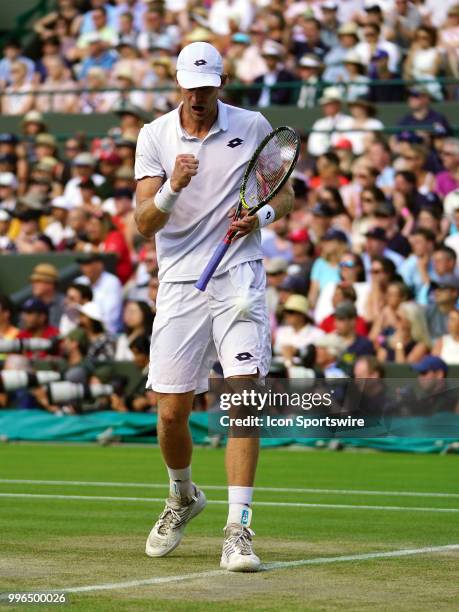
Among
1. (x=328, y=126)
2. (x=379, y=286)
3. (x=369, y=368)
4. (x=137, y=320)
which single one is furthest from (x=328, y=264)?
(x=328, y=126)

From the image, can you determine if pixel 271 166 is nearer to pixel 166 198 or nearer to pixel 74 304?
pixel 166 198

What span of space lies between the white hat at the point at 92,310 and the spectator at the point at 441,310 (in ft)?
13.5

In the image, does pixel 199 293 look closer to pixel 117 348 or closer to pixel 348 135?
pixel 117 348

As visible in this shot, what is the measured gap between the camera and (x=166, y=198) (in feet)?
22.7

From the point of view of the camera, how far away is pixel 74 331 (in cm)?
1714

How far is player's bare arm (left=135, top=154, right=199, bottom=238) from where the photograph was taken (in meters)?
6.80

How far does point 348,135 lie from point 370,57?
5.34 feet

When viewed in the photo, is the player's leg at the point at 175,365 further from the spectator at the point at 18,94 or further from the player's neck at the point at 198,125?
the spectator at the point at 18,94

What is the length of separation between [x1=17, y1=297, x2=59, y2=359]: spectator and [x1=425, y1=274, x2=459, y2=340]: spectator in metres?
4.71

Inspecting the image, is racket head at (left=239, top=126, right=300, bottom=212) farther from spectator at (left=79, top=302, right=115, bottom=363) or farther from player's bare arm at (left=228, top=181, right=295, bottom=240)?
spectator at (left=79, top=302, right=115, bottom=363)

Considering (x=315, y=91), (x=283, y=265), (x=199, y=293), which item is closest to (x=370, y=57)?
(x=315, y=91)

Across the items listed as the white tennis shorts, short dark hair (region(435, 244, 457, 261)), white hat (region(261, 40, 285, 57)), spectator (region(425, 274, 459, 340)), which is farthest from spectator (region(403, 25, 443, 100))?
the white tennis shorts

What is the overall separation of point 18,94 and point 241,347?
17.5m

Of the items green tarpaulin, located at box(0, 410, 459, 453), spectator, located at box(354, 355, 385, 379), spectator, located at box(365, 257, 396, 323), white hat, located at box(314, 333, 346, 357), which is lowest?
green tarpaulin, located at box(0, 410, 459, 453)
